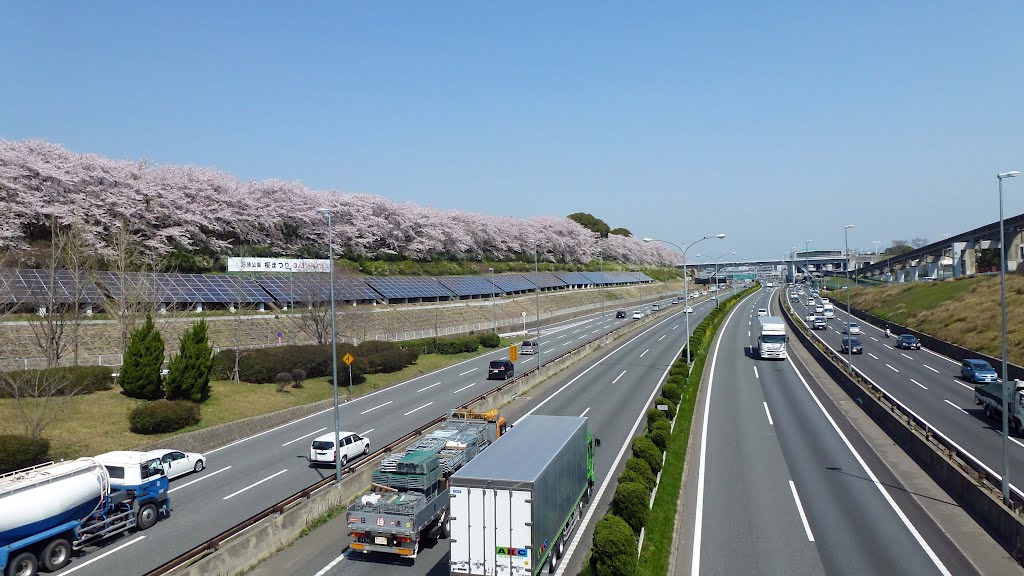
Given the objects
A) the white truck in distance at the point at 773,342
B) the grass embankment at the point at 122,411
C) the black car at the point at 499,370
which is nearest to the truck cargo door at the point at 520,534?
the grass embankment at the point at 122,411

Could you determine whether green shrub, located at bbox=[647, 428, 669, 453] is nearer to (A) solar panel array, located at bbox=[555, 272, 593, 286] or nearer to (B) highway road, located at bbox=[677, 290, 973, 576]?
(B) highway road, located at bbox=[677, 290, 973, 576]

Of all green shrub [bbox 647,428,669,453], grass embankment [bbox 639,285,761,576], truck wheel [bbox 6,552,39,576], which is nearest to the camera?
grass embankment [bbox 639,285,761,576]

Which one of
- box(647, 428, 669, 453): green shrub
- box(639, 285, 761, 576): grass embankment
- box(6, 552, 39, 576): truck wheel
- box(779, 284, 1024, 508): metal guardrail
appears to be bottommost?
box(6, 552, 39, 576): truck wheel

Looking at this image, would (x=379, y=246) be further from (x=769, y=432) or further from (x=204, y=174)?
(x=769, y=432)

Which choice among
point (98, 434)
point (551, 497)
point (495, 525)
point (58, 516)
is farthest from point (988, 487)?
point (98, 434)

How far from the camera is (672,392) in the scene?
111ft

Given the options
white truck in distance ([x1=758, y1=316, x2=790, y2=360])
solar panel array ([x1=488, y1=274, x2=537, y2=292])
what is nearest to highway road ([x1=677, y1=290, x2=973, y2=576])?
white truck in distance ([x1=758, y1=316, x2=790, y2=360])

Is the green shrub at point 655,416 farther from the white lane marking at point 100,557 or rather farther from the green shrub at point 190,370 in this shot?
the green shrub at point 190,370

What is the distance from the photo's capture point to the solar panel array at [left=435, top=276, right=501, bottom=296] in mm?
84500

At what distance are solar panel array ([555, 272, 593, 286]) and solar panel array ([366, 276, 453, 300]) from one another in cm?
4144

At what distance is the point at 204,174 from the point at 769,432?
60551 millimetres

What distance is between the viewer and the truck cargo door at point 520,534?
45.7ft

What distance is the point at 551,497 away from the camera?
1549 cm

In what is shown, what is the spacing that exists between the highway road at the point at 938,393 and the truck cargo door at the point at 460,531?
17.4 m
